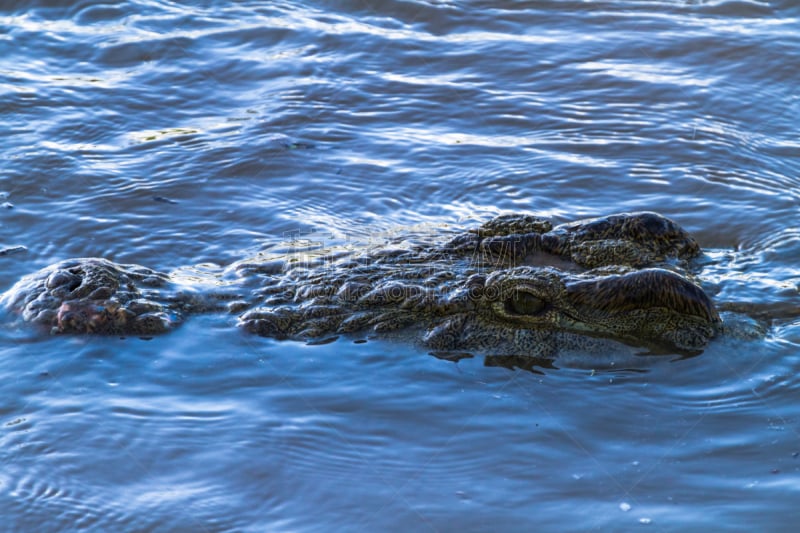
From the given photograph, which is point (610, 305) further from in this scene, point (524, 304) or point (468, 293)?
point (468, 293)

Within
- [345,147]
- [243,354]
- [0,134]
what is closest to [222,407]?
[243,354]

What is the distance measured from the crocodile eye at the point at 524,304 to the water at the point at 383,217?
305 mm

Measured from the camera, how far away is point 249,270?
16.9 feet

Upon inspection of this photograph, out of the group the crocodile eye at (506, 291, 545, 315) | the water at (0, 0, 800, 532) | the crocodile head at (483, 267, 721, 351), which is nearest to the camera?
the water at (0, 0, 800, 532)

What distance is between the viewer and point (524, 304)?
4609 mm

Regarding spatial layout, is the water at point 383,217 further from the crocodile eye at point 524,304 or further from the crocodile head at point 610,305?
the crocodile eye at point 524,304

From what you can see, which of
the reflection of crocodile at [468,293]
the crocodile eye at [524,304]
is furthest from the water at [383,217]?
the crocodile eye at [524,304]

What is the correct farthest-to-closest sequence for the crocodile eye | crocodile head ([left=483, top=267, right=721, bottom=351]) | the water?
the crocodile eye < crocodile head ([left=483, top=267, right=721, bottom=351]) < the water

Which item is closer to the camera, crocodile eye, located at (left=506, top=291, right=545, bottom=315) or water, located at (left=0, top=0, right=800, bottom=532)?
water, located at (left=0, top=0, right=800, bottom=532)

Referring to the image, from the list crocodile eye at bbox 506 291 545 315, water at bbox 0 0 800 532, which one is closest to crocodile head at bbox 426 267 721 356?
crocodile eye at bbox 506 291 545 315

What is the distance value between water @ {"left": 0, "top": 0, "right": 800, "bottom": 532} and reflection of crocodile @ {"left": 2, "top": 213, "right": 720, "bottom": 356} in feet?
0.46

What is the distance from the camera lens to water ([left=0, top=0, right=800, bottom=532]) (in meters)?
3.80

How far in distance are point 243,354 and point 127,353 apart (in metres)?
0.58

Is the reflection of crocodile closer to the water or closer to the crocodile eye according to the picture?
the crocodile eye
